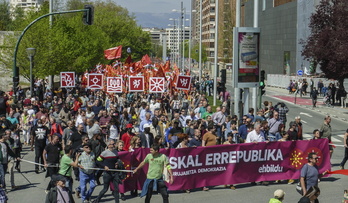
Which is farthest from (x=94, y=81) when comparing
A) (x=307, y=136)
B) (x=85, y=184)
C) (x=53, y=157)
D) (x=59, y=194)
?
(x=59, y=194)

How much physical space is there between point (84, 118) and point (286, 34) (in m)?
65.0

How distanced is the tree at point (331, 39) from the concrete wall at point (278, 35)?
29438 millimetres

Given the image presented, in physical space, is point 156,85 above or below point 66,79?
below

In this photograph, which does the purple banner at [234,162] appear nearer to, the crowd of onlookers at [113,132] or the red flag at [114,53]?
the crowd of onlookers at [113,132]

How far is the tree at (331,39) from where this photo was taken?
138 feet

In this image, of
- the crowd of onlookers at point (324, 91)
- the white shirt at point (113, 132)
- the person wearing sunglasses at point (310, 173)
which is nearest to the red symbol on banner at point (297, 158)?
the person wearing sunglasses at point (310, 173)

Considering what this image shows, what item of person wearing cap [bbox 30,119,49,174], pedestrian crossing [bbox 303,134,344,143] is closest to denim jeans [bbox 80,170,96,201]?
person wearing cap [bbox 30,119,49,174]

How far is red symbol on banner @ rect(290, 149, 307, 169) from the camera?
53.2ft

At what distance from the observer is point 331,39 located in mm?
44625

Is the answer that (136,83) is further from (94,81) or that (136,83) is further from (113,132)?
(113,132)

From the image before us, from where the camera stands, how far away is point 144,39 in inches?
3770

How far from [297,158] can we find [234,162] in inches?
75.5

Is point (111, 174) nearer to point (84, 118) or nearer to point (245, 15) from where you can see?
point (84, 118)

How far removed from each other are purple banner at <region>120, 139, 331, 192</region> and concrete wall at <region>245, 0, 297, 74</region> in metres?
63.0
